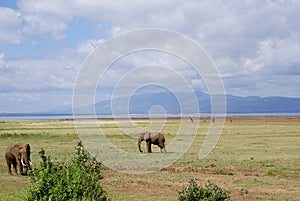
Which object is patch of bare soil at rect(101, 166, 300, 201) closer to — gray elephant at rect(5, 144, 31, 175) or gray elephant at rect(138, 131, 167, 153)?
gray elephant at rect(5, 144, 31, 175)

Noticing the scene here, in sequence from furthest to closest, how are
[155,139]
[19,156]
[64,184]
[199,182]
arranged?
[155,139] → [19,156] → [199,182] → [64,184]

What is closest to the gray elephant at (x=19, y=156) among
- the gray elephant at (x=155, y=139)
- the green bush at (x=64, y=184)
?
the green bush at (x=64, y=184)

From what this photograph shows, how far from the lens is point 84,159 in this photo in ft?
43.5

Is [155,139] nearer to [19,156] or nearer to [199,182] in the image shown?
[19,156]

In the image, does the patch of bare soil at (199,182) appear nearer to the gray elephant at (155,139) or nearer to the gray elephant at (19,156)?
the gray elephant at (19,156)

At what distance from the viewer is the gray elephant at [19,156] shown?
89.8ft

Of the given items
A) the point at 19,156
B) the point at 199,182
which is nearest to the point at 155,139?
the point at 19,156

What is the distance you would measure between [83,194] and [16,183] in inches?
543

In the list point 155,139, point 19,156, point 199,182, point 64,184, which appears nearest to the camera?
point 64,184

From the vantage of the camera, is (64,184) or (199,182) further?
(199,182)

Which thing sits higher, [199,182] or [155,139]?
[155,139]

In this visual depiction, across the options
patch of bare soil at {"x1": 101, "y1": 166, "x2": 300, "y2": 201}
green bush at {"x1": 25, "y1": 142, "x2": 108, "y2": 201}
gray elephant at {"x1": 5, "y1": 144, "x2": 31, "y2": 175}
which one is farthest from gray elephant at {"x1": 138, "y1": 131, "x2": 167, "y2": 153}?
green bush at {"x1": 25, "y1": 142, "x2": 108, "y2": 201}

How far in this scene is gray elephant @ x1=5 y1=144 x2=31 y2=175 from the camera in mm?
27373

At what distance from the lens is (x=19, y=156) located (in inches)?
1088
